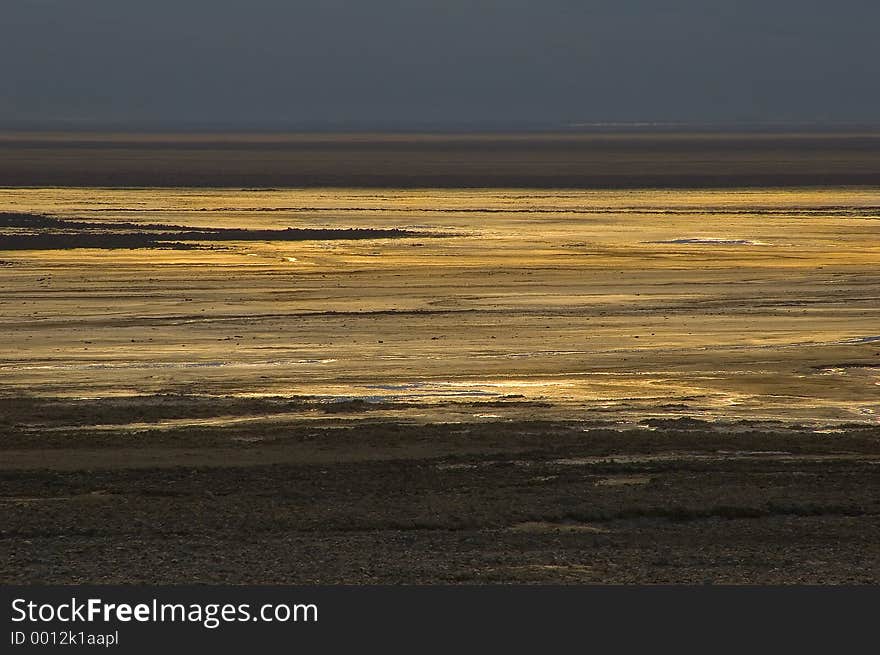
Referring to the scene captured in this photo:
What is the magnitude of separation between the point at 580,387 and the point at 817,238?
26570 mm

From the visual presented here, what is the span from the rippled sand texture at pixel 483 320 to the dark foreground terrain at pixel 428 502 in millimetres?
1668

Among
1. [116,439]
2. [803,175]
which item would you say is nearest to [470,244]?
[116,439]

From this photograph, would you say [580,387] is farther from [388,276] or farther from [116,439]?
[388,276]

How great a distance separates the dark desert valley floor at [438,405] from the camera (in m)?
12.3

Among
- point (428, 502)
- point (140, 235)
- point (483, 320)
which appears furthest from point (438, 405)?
point (140, 235)

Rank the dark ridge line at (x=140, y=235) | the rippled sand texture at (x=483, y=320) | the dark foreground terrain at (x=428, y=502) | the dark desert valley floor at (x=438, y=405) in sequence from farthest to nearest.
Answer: the dark ridge line at (x=140, y=235) → the rippled sand texture at (x=483, y=320) → the dark desert valley floor at (x=438, y=405) → the dark foreground terrain at (x=428, y=502)

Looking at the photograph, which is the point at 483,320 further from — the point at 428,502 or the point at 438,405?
the point at 428,502

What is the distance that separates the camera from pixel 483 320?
2738 cm

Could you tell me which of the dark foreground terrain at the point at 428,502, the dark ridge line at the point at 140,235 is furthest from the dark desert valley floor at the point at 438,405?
the dark ridge line at the point at 140,235

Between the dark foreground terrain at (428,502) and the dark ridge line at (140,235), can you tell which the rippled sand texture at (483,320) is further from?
the dark foreground terrain at (428,502)

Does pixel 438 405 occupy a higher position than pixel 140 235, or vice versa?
pixel 438 405

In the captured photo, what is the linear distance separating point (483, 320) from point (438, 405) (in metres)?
8.43

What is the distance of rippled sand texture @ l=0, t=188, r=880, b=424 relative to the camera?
66.5 feet

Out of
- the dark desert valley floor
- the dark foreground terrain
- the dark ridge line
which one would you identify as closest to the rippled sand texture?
the dark desert valley floor
